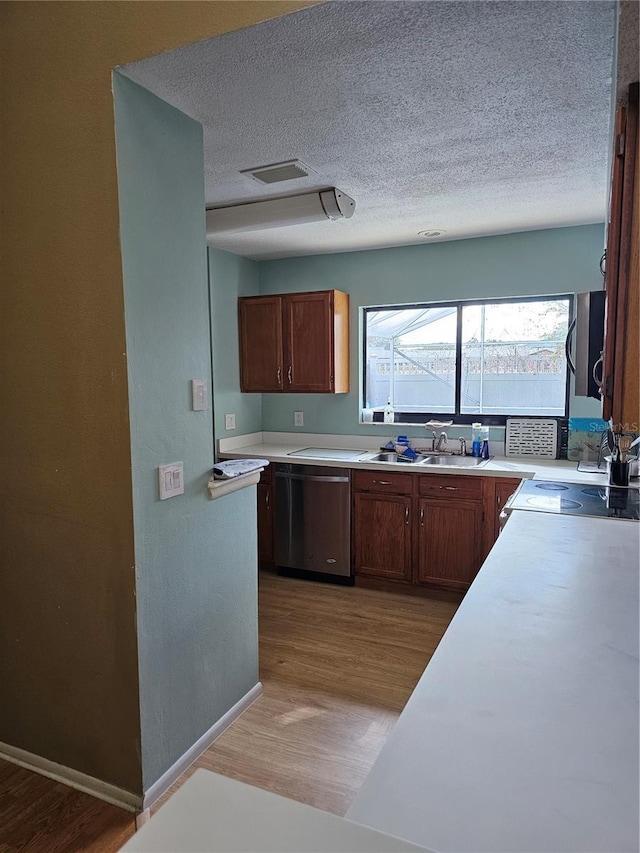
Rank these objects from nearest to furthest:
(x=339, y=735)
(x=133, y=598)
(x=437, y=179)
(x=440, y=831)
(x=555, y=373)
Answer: (x=440, y=831) < (x=133, y=598) < (x=339, y=735) < (x=437, y=179) < (x=555, y=373)

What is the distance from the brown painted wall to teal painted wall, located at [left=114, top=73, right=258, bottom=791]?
0.15 feet

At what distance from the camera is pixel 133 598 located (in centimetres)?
183

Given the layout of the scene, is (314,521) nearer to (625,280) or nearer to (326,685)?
(326,685)

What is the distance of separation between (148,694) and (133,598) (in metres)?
0.36

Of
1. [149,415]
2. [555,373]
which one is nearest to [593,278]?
[555,373]

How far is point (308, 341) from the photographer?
13.6 ft

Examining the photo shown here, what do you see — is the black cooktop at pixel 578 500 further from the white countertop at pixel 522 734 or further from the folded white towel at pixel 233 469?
the folded white towel at pixel 233 469

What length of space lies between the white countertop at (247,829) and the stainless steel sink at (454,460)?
10.5 feet

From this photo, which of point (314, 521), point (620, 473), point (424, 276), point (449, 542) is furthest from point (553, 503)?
point (424, 276)

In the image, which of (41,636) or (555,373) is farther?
(555,373)

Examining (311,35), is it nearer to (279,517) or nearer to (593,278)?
(593,278)

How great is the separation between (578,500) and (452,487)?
1.10 metres

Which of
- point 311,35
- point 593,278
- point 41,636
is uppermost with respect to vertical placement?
point 311,35

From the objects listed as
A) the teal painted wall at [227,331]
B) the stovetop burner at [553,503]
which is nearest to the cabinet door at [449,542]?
the stovetop burner at [553,503]
